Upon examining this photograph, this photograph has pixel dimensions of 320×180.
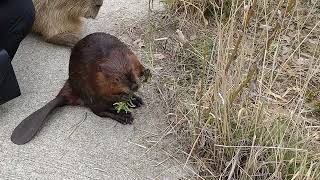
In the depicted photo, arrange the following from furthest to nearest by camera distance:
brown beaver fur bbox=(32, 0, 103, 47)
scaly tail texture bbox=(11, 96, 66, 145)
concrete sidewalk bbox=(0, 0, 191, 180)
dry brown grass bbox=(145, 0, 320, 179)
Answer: brown beaver fur bbox=(32, 0, 103, 47)
scaly tail texture bbox=(11, 96, 66, 145)
concrete sidewalk bbox=(0, 0, 191, 180)
dry brown grass bbox=(145, 0, 320, 179)

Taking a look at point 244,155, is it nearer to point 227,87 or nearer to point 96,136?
point 227,87

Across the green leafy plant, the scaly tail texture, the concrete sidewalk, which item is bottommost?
the concrete sidewalk

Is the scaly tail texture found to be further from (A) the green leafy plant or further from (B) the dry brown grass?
(B) the dry brown grass

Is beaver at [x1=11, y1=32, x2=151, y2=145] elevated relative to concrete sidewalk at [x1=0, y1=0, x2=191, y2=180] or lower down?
elevated

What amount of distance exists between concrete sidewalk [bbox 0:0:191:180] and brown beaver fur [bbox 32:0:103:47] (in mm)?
205

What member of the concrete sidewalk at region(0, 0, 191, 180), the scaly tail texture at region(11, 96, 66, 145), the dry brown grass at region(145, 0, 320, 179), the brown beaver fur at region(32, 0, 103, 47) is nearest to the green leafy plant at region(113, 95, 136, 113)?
the concrete sidewalk at region(0, 0, 191, 180)

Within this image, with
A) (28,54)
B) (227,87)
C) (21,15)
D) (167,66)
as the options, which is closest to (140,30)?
(167,66)

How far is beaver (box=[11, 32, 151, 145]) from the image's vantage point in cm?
248

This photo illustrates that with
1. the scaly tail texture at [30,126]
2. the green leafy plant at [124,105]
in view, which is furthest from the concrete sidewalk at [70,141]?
the green leafy plant at [124,105]

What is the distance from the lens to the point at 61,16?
128 inches

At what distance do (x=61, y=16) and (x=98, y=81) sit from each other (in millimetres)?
922

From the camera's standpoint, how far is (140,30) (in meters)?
3.50

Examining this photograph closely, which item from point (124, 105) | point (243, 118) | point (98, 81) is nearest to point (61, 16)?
point (98, 81)

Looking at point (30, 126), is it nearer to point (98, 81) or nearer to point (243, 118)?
point (98, 81)
